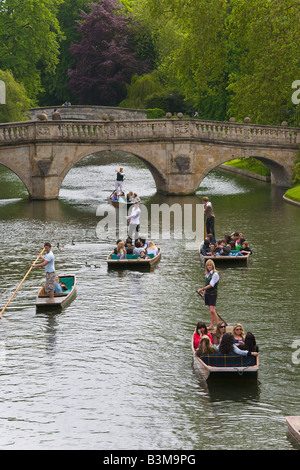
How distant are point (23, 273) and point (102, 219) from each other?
12.8 metres

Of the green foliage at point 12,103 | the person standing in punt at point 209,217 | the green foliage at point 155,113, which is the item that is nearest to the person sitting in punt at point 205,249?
the person standing in punt at point 209,217

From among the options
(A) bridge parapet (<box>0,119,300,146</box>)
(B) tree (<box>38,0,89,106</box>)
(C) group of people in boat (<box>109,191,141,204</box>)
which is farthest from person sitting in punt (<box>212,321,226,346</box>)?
(B) tree (<box>38,0,89,106</box>)

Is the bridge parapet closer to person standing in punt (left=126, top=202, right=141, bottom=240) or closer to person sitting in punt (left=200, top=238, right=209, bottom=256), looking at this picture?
person standing in punt (left=126, top=202, right=141, bottom=240)

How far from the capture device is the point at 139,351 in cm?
2156

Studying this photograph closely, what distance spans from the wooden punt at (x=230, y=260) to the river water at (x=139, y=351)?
0.54 meters

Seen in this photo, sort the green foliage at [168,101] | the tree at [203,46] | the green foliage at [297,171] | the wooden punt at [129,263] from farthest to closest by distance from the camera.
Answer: the green foliage at [168,101], the tree at [203,46], the green foliage at [297,171], the wooden punt at [129,263]

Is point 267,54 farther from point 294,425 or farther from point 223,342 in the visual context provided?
point 294,425

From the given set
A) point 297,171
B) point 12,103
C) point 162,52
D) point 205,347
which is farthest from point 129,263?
point 162,52

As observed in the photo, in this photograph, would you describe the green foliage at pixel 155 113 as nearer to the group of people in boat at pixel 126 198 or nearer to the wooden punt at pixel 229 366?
the group of people in boat at pixel 126 198

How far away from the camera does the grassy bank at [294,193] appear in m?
46.9

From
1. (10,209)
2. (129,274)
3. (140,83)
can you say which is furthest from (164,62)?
(129,274)

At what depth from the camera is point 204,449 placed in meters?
16.1

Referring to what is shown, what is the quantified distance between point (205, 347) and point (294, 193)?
98.0 ft

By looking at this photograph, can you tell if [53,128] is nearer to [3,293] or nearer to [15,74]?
[3,293]
